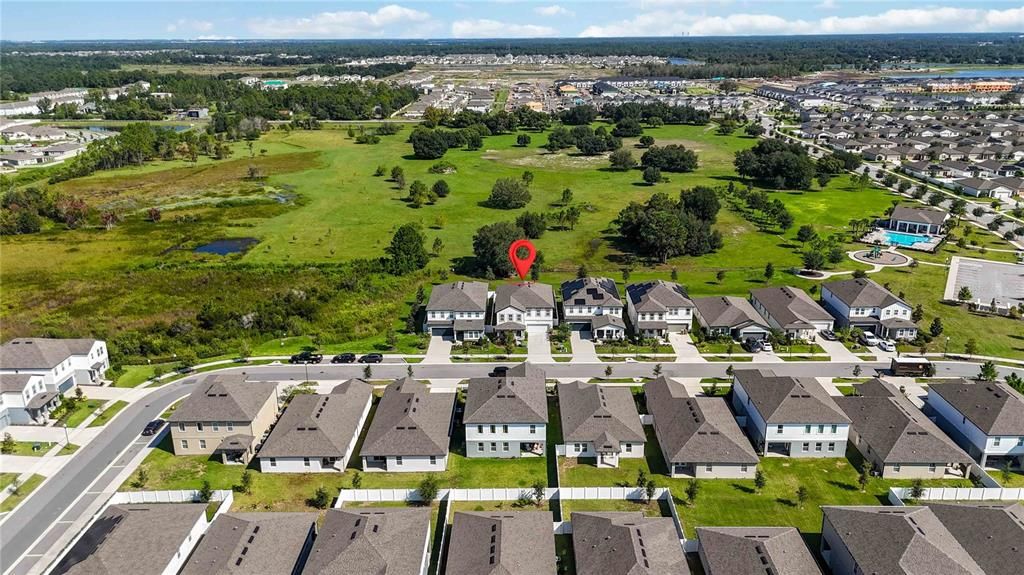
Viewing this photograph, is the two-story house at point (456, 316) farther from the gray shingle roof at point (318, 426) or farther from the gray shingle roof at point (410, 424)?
the gray shingle roof at point (318, 426)

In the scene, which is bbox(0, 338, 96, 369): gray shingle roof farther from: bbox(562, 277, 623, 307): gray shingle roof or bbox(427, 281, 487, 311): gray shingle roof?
bbox(562, 277, 623, 307): gray shingle roof

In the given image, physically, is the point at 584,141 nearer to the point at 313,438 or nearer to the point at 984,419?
the point at 984,419

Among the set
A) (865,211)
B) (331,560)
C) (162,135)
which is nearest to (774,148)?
(865,211)

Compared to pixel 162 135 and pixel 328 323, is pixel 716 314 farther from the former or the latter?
pixel 162 135

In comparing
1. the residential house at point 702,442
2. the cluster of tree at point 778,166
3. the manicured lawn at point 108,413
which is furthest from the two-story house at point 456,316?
the cluster of tree at point 778,166

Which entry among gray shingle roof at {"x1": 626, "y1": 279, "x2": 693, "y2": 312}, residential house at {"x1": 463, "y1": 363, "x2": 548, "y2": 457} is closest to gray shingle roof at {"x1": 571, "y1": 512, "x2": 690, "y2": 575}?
residential house at {"x1": 463, "y1": 363, "x2": 548, "y2": 457}

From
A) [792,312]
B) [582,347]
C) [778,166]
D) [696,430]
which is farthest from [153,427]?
[778,166]

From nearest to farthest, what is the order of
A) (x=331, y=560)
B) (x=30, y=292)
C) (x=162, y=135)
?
(x=331, y=560)
(x=30, y=292)
(x=162, y=135)
